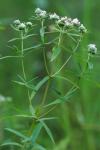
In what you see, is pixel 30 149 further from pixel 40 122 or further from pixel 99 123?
pixel 99 123

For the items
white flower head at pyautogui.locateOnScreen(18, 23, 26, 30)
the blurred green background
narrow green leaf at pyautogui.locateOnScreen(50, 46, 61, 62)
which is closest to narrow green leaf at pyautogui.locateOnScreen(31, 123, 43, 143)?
narrow green leaf at pyautogui.locateOnScreen(50, 46, 61, 62)

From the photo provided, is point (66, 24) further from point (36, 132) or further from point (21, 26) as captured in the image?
point (36, 132)

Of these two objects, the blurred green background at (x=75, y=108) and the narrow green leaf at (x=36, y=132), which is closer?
the narrow green leaf at (x=36, y=132)

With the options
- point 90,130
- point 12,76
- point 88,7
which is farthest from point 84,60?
point 12,76

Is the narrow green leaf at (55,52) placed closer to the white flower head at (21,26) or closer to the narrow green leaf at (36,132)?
the white flower head at (21,26)

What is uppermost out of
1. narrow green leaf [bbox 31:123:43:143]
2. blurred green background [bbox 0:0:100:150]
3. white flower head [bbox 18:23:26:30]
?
blurred green background [bbox 0:0:100:150]

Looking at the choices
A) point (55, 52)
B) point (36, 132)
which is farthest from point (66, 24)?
point (36, 132)

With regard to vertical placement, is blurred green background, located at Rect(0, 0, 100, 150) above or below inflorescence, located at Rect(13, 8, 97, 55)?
above

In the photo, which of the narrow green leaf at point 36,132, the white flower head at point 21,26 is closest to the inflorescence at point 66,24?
A: the white flower head at point 21,26

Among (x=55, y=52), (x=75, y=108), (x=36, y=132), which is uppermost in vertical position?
(x=75, y=108)

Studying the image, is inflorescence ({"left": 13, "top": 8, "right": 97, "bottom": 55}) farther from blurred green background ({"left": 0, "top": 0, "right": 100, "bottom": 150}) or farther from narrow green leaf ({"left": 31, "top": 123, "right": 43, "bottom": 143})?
blurred green background ({"left": 0, "top": 0, "right": 100, "bottom": 150})

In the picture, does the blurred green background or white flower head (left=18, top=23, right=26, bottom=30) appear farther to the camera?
the blurred green background
